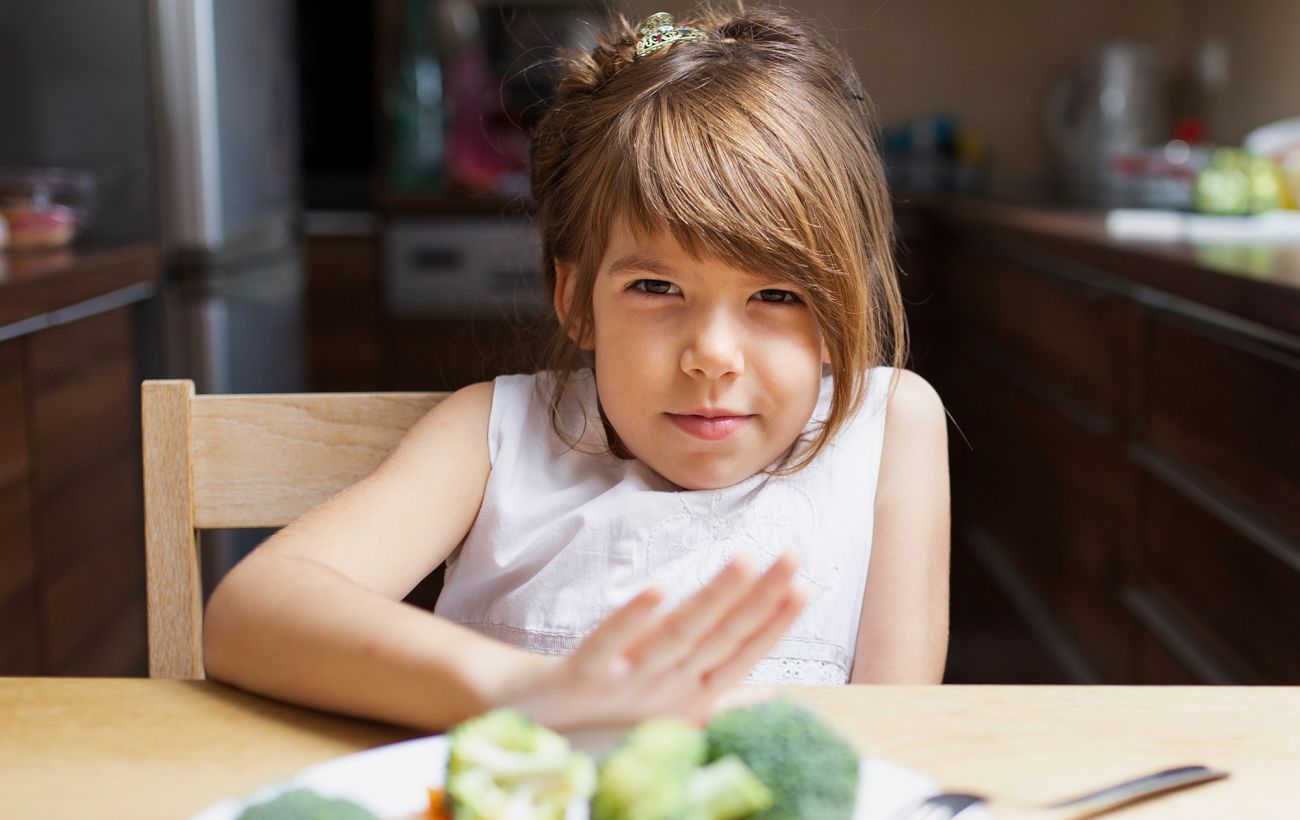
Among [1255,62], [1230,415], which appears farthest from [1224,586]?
[1255,62]

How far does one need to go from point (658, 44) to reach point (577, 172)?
0.12 m

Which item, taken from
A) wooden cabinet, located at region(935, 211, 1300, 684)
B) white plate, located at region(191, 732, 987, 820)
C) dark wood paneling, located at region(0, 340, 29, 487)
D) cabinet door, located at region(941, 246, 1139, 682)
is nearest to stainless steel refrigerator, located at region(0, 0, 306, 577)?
dark wood paneling, located at region(0, 340, 29, 487)

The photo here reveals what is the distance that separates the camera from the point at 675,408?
87cm

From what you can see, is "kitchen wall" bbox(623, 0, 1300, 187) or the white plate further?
"kitchen wall" bbox(623, 0, 1300, 187)

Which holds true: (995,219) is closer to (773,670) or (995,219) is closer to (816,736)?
(773,670)

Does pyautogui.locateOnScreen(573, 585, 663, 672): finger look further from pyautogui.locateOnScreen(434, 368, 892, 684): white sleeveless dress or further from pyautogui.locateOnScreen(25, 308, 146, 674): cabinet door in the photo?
pyautogui.locateOnScreen(25, 308, 146, 674): cabinet door

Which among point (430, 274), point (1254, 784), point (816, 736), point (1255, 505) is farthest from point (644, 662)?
point (430, 274)

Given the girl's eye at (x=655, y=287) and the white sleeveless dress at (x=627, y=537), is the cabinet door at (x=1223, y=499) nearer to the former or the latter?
the white sleeveless dress at (x=627, y=537)

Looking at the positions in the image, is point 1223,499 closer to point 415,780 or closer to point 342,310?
point 415,780

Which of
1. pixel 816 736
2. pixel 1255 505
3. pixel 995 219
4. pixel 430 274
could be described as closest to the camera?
pixel 816 736

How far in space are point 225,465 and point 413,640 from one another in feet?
1.33

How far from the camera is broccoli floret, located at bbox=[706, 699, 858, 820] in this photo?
0.42 metres

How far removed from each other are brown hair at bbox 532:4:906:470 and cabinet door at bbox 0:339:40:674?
3.05 ft

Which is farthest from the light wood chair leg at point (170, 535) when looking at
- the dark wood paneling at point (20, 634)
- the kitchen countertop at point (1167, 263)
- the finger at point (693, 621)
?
the dark wood paneling at point (20, 634)
